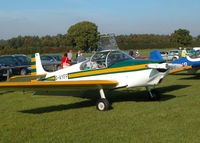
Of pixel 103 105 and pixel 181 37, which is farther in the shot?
pixel 181 37

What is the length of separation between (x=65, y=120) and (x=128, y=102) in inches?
106

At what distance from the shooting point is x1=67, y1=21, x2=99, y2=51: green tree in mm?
99875

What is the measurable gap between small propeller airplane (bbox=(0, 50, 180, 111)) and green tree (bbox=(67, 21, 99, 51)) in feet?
294

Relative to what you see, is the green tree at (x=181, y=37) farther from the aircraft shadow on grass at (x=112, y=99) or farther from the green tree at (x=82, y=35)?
the aircraft shadow on grass at (x=112, y=99)

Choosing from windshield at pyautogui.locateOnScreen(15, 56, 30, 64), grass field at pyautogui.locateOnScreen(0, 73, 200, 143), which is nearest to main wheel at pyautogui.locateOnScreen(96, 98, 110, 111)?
grass field at pyautogui.locateOnScreen(0, 73, 200, 143)

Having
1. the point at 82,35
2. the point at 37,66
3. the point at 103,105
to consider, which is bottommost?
the point at 103,105

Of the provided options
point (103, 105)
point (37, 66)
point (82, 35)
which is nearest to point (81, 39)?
point (82, 35)

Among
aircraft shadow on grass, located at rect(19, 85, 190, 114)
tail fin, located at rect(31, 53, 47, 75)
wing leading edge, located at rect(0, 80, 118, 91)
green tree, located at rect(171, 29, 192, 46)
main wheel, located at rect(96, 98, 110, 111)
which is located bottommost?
aircraft shadow on grass, located at rect(19, 85, 190, 114)

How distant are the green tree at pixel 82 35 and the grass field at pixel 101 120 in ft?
293

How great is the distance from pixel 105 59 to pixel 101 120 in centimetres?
227

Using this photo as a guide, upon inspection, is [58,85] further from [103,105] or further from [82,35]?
[82,35]

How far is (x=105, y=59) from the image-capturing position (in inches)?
332

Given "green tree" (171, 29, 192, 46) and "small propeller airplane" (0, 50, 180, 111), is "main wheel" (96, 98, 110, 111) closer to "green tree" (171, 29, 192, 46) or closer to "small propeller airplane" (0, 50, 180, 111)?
"small propeller airplane" (0, 50, 180, 111)

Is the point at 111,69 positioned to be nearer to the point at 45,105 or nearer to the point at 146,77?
the point at 146,77
